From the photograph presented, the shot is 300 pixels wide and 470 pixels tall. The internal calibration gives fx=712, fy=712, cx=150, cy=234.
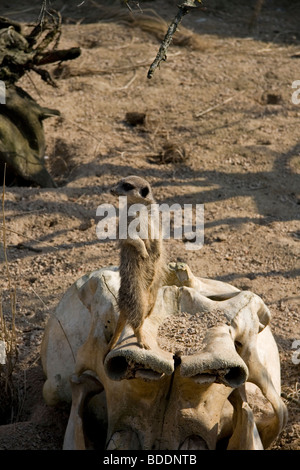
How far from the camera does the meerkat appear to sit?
3.22 m

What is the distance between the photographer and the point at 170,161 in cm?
655

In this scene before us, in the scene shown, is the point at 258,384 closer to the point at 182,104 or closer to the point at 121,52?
the point at 182,104

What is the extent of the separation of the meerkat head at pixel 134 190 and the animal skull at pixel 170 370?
1.34 ft

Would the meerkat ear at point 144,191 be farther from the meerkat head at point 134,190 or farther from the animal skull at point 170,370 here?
the animal skull at point 170,370

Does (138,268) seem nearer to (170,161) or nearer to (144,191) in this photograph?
(144,191)

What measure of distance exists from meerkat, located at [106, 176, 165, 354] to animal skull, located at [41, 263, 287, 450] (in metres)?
0.07

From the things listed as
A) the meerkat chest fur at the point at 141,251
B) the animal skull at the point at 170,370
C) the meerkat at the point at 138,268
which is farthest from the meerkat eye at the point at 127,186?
the animal skull at the point at 170,370

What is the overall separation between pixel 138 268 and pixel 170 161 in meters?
3.34

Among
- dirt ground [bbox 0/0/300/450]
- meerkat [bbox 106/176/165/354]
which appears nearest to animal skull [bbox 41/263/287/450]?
meerkat [bbox 106/176/165/354]

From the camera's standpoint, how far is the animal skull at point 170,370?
2936mm

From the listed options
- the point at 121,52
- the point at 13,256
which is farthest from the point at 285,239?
the point at 121,52

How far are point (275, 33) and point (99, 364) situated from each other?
692cm

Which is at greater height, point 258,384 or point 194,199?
point 194,199

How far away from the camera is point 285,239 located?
18.1ft
